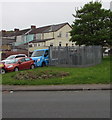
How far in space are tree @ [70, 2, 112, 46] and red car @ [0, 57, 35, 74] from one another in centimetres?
1049

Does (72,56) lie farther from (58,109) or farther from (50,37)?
(50,37)

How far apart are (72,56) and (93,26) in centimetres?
994

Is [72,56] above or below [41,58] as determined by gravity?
above

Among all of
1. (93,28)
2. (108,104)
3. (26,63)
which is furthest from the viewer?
(93,28)

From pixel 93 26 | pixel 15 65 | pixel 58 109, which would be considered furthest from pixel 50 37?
pixel 58 109

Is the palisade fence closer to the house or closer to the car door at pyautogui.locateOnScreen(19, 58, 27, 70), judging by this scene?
the car door at pyautogui.locateOnScreen(19, 58, 27, 70)

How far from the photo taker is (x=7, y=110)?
6.34 m

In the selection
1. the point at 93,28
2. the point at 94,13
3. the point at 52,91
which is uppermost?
the point at 94,13

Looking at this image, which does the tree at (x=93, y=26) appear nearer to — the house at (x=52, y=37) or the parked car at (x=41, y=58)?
the parked car at (x=41, y=58)

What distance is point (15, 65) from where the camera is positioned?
→ 1692cm

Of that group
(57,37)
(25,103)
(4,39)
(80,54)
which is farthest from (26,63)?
(4,39)

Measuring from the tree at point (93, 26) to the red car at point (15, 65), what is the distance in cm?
1049

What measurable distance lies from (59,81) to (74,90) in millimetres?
2003

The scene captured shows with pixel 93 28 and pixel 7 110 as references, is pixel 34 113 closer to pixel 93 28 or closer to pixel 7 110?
pixel 7 110
